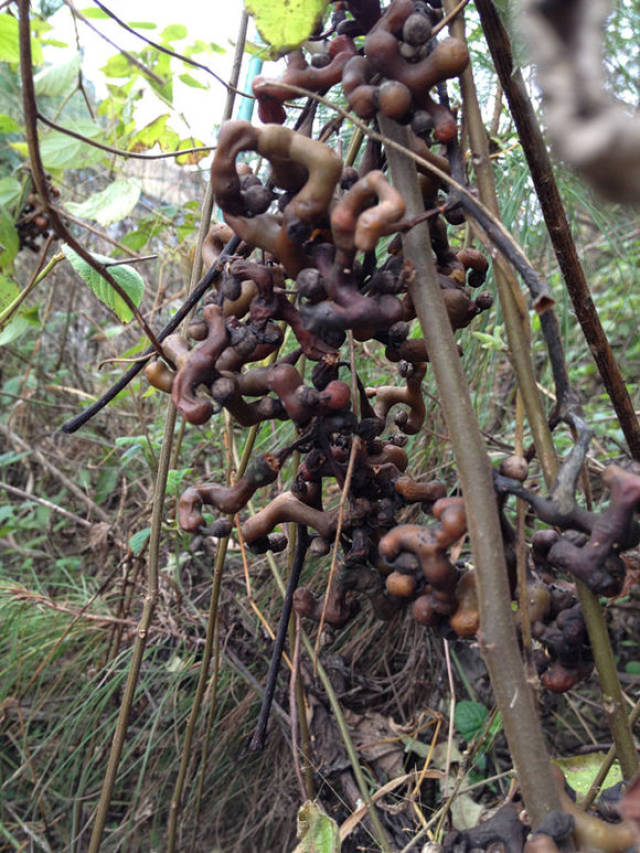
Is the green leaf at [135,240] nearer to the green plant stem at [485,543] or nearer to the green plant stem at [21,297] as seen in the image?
the green plant stem at [21,297]

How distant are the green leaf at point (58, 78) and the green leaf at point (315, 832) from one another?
1278mm

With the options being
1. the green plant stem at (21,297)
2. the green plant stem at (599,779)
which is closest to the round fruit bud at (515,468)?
the green plant stem at (599,779)

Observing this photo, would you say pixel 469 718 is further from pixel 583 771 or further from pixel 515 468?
pixel 515 468

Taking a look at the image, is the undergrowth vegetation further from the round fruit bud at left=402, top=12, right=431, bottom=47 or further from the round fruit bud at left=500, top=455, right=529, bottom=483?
the round fruit bud at left=402, top=12, right=431, bottom=47

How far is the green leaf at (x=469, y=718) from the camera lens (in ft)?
3.79

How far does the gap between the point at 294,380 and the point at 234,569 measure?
990mm

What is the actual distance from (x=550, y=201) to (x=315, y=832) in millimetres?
600

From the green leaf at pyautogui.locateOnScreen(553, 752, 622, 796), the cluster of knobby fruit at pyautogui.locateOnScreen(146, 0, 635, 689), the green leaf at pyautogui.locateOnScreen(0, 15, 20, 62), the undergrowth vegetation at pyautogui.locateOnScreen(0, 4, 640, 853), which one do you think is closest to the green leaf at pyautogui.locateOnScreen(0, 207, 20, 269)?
the undergrowth vegetation at pyautogui.locateOnScreen(0, 4, 640, 853)

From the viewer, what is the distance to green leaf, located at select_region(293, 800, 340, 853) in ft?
2.22

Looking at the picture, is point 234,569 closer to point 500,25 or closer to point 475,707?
point 475,707

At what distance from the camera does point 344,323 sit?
474 mm

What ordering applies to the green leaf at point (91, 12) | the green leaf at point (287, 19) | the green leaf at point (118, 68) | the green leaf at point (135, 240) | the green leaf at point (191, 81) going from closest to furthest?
the green leaf at point (287, 19), the green leaf at point (91, 12), the green leaf at point (135, 240), the green leaf at point (191, 81), the green leaf at point (118, 68)

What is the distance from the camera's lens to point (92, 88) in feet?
9.27

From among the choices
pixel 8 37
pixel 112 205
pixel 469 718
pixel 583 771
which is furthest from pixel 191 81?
pixel 583 771
